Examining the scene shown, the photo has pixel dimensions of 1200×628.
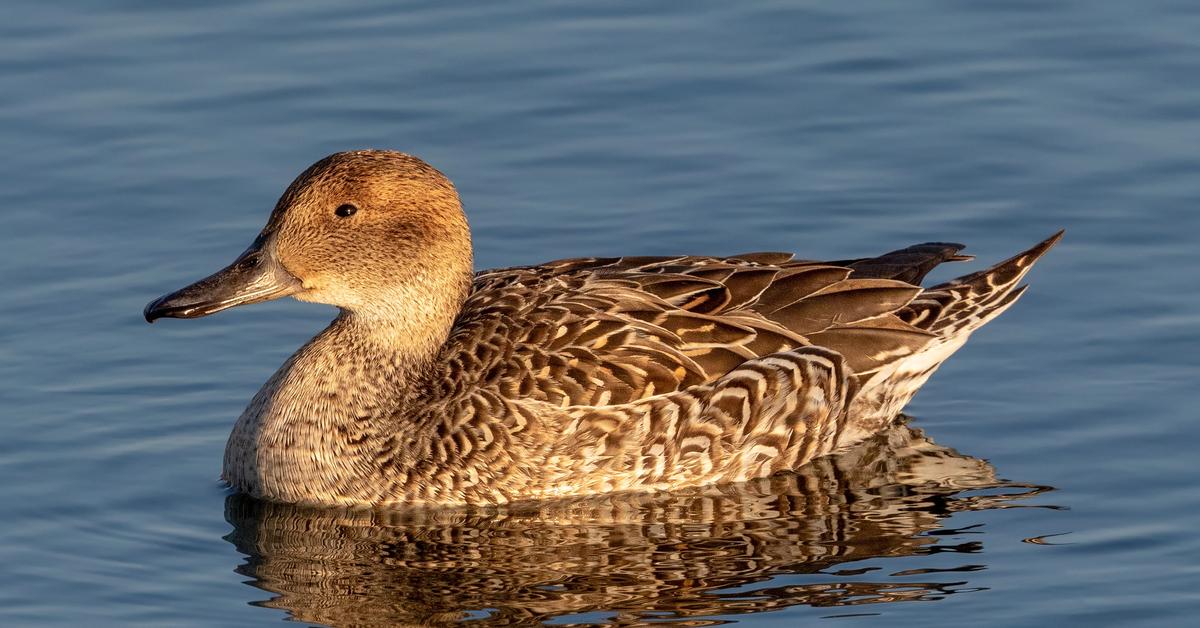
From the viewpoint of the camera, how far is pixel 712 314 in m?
13.2

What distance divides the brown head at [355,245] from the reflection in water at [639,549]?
4.01 ft

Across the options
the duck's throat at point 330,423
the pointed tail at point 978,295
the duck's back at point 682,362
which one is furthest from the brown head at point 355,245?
the pointed tail at point 978,295

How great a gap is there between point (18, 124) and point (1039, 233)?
24.6 feet

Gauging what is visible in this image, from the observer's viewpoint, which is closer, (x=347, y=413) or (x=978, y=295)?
(x=347, y=413)

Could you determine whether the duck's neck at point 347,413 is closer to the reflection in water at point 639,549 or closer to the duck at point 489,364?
the duck at point 489,364

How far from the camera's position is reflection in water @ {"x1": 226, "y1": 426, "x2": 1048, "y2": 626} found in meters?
11.5

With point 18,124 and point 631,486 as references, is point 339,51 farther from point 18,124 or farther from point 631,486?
point 631,486

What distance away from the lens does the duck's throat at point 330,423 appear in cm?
1288

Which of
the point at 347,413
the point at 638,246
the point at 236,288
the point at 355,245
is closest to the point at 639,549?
the point at 347,413

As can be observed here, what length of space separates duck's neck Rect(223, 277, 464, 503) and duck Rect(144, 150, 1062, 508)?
11mm

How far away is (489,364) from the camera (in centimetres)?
1282

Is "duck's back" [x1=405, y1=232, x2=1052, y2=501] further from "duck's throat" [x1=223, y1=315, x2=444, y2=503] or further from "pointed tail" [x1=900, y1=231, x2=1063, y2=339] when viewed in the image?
"duck's throat" [x1=223, y1=315, x2=444, y2=503]

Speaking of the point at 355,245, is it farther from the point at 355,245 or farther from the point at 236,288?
the point at 236,288

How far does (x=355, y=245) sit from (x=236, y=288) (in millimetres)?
695
